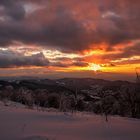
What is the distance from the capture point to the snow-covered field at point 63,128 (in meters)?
7.25

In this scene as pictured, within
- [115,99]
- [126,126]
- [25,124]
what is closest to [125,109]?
[115,99]

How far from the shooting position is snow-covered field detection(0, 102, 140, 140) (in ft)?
23.8

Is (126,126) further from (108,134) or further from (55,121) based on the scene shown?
(55,121)

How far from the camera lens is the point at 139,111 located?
17.4 m

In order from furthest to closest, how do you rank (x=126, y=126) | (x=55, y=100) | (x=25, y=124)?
(x=55, y=100) < (x=126, y=126) < (x=25, y=124)

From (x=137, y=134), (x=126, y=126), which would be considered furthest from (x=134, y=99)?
(x=137, y=134)

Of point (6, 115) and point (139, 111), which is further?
point (139, 111)

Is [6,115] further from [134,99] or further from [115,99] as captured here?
[115,99]

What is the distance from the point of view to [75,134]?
25.0 feet

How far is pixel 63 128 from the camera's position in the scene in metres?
8.46

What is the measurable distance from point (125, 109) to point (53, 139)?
45.8 ft

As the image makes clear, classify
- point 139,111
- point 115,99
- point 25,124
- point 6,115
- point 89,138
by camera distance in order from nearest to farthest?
point 89,138 < point 25,124 < point 6,115 < point 139,111 < point 115,99

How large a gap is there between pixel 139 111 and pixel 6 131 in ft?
37.8

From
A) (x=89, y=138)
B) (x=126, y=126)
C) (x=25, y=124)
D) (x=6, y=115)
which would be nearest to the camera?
(x=89, y=138)
